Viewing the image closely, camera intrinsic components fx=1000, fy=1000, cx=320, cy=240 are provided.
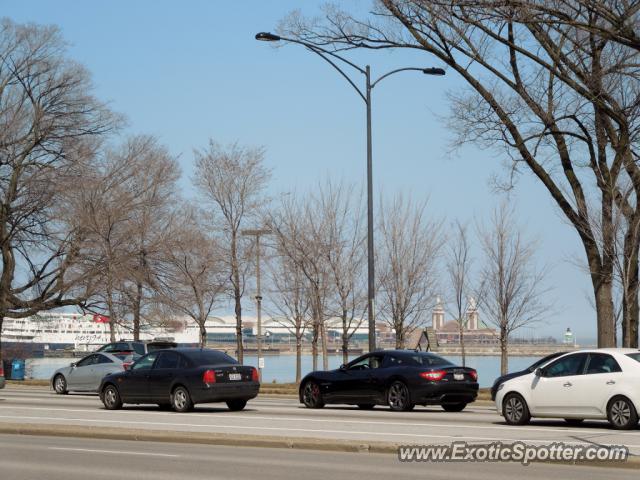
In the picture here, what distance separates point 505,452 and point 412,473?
2.21 meters

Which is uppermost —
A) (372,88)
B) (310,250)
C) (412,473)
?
(372,88)

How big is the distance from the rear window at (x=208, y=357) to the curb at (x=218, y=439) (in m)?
4.95

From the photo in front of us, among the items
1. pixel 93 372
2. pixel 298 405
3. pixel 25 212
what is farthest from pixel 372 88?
pixel 25 212

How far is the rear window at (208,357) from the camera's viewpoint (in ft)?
75.9

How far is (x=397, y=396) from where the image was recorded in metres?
23.3

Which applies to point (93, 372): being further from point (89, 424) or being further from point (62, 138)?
point (62, 138)

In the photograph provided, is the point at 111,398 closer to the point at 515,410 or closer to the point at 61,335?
the point at 515,410

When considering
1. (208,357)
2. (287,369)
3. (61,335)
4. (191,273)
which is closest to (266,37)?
(208,357)

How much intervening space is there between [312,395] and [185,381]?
339cm

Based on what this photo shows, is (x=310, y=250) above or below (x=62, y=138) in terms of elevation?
below

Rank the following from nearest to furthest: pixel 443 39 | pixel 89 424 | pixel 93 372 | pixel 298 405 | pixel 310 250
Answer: pixel 89 424 → pixel 298 405 → pixel 443 39 → pixel 93 372 → pixel 310 250

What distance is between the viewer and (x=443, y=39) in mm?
28875

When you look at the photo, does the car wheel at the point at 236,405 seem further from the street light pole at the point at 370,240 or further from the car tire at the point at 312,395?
the street light pole at the point at 370,240

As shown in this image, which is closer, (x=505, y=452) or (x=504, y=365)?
(x=505, y=452)
